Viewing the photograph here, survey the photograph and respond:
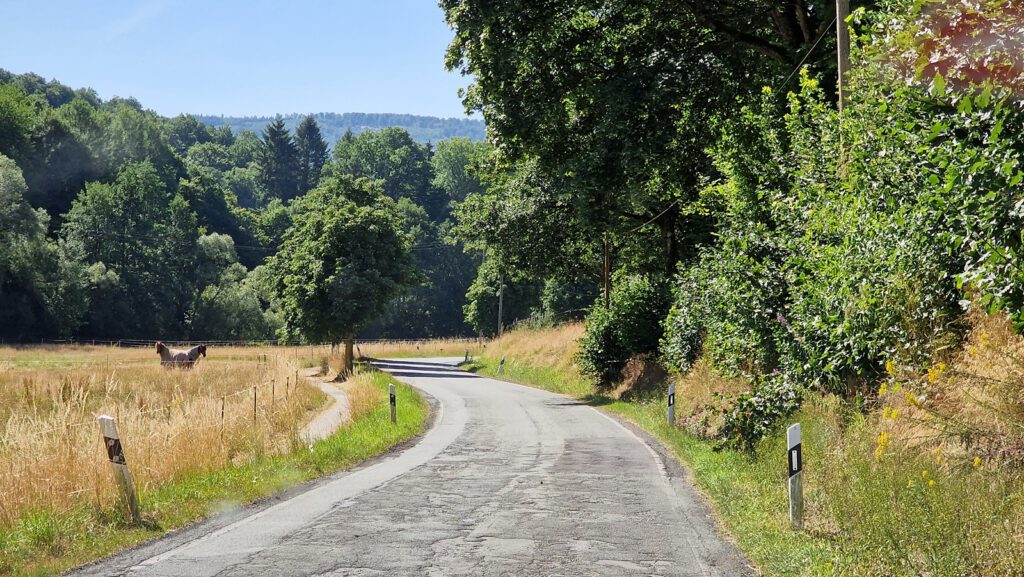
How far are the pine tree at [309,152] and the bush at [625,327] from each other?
149m

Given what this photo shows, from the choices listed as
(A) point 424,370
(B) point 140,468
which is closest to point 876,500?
(B) point 140,468

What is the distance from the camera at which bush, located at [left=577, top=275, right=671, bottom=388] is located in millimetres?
29266

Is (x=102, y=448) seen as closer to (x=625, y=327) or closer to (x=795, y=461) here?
(x=795, y=461)

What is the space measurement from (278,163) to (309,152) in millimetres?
8640

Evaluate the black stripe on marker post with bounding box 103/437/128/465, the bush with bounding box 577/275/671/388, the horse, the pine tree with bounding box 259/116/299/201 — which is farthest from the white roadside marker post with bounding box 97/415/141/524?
the pine tree with bounding box 259/116/299/201

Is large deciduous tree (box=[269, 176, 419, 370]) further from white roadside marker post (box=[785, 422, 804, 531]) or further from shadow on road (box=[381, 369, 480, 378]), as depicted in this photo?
white roadside marker post (box=[785, 422, 804, 531])

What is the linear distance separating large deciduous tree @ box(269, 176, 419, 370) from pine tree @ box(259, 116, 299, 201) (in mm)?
123072

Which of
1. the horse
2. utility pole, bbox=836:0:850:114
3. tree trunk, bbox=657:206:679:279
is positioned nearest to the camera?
utility pole, bbox=836:0:850:114

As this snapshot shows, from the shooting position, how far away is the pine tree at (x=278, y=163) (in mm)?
171000

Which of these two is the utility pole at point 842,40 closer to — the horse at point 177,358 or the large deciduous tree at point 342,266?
the horse at point 177,358

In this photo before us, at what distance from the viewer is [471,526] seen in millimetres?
9109

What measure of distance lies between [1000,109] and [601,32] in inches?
676

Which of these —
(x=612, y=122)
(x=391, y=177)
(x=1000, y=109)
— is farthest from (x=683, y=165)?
(x=391, y=177)

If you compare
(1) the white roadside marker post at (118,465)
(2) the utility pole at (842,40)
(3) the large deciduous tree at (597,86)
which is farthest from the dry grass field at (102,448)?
(2) the utility pole at (842,40)
